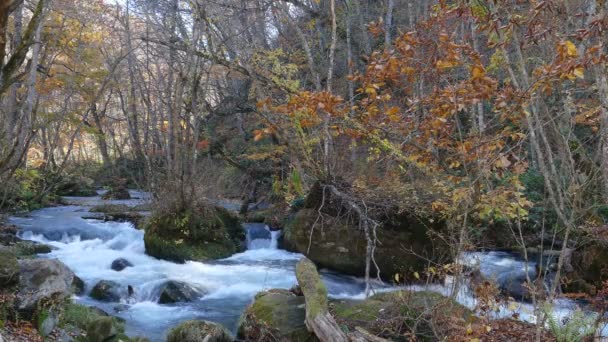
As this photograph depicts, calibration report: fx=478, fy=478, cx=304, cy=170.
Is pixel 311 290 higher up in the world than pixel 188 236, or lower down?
lower down

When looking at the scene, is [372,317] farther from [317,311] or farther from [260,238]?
[260,238]

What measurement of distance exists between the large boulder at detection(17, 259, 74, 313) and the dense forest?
0.10 feet

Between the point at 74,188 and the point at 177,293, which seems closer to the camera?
the point at 177,293

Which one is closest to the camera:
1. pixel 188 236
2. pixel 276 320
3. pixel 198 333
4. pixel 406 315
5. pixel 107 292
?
pixel 406 315

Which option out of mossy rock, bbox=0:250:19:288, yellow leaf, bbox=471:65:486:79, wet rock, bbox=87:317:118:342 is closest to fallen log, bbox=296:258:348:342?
wet rock, bbox=87:317:118:342

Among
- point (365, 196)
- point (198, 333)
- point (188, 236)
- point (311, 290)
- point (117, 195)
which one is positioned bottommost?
point (198, 333)

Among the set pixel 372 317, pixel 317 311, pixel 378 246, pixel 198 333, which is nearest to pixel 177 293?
pixel 198 333

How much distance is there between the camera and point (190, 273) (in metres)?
11.1

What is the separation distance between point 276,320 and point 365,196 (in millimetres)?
3694

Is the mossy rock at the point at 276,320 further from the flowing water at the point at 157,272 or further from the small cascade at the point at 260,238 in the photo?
the small cascade at the point at 260,238

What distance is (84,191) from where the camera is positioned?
24.8 m

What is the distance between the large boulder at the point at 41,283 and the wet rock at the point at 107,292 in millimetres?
2106

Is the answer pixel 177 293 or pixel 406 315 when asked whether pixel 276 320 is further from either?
pixel 177 293

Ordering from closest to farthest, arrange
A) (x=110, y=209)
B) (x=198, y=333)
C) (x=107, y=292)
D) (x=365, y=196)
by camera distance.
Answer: (x=198, y=333) → (x=107, y=292) → (x=365, y=196) → (x=110, y=209)
